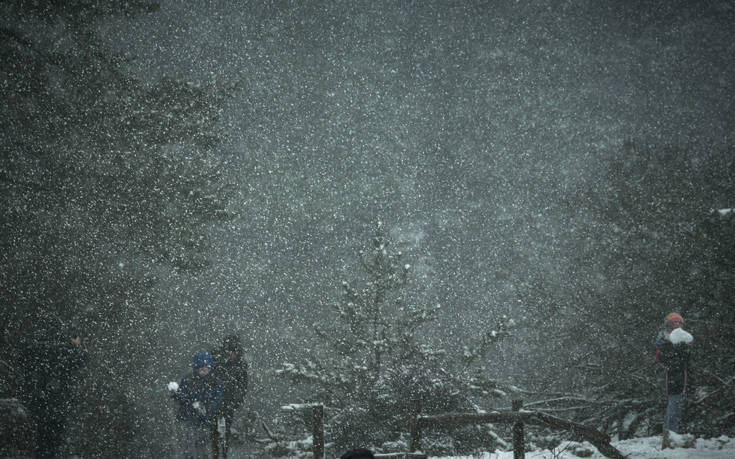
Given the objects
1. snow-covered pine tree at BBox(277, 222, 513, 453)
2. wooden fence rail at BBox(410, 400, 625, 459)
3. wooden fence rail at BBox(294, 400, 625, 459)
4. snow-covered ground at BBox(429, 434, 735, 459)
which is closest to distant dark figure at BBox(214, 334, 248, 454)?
snow-covered pine tree at BBox(277, 222, 513, 453)

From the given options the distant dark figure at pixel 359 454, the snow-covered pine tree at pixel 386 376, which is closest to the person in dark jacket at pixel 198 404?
the snow-covered pine tree at pixel 386 376

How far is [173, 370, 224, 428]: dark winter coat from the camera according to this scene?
7418 millimetres

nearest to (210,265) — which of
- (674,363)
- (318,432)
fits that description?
(318,432)

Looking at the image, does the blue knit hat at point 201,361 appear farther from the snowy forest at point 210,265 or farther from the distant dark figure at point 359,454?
the distant dark figure at point 359,454

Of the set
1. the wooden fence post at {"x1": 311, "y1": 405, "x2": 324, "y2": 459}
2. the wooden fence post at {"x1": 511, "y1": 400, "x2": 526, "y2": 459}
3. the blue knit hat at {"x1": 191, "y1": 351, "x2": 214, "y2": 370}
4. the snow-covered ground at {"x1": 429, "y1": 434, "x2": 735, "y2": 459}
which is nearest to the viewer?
the wooden fence post at {"x1": 311, "y1": 405, "x2": 324, "y2": 459}

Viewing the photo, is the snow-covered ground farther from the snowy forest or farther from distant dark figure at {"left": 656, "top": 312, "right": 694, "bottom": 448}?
the snowy forest

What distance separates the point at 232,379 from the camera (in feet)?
28.0

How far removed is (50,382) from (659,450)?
887 cm

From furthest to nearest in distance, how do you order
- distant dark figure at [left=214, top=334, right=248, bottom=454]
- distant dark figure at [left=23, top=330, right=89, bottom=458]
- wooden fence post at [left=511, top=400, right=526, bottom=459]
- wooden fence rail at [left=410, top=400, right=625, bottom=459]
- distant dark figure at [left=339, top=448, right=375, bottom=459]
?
distant dark figure at [left=214, top=334, right=248, bottom=454] < distant dark figure at [left=23, top=330, right=89, bottom=458] < wooden fence post at [left=511, top=400, right=526, bottom=459] < wooden fence rail at [left=410, top=400, right=625, bottom=459] < distant dark figure at [left=339, top=448, right=375, bottom=459]

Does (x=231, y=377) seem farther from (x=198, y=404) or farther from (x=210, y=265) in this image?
(x=210, y=265)

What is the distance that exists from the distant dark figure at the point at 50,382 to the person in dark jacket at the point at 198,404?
155cm

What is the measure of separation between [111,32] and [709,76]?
72.7m

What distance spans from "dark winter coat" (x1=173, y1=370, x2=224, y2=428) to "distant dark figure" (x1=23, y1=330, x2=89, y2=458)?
156 cm

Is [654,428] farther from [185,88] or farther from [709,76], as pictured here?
[709,76]
